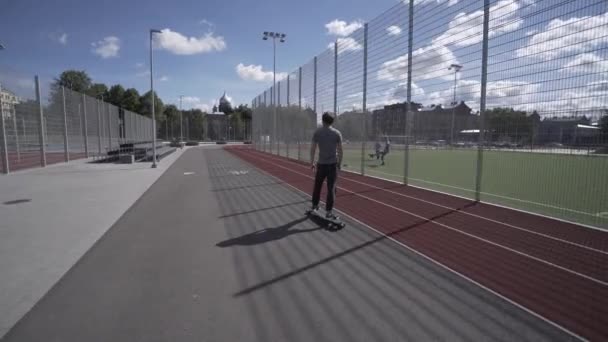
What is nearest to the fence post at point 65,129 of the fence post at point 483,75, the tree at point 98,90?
the fence post at point 483,75

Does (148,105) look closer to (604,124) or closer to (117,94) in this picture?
(117,94)

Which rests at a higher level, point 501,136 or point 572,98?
point 572,98

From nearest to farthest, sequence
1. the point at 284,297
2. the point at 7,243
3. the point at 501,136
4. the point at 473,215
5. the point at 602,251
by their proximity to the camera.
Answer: the point at 284,297 < the point at 602,251 < the point at 7,243 < the point at 473,215 < the point at 501,136

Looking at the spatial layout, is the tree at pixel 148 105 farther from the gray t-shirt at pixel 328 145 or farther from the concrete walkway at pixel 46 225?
the gray t-shirt at pixel 328 145

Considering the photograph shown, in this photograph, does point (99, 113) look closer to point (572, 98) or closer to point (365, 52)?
point (365, 52)

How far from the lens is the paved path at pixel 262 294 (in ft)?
9.24

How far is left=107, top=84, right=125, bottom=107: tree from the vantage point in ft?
255

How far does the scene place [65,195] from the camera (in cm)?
895

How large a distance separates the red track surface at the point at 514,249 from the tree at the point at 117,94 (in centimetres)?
8248

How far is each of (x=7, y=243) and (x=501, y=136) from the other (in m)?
8.75

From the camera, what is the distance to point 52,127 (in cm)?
1686

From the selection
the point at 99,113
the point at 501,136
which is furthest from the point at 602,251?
the point at 99,113

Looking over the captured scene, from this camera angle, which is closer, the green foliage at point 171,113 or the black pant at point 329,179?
the black pant at point 329,179

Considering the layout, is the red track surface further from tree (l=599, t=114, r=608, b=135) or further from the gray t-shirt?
tree (l=599, t=114, r=608, b=135)
